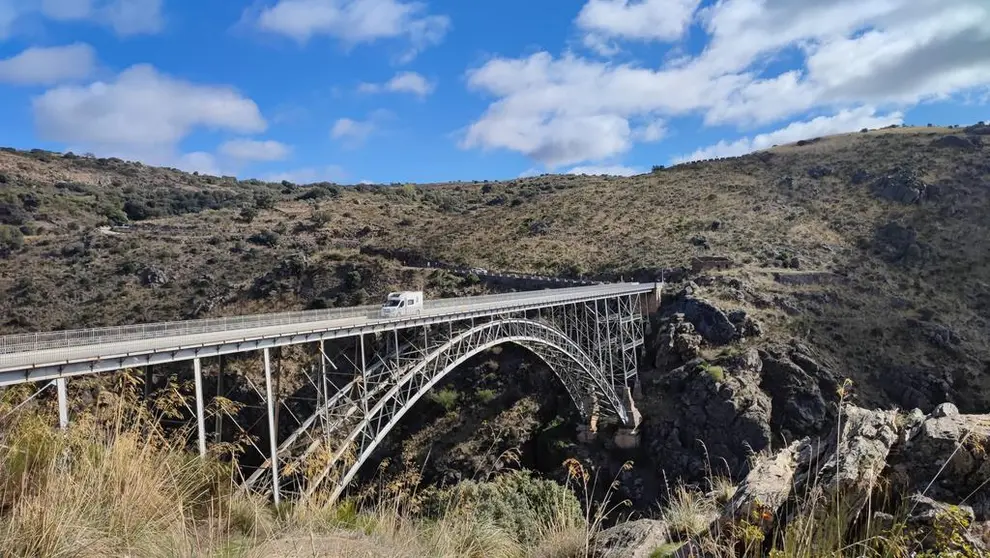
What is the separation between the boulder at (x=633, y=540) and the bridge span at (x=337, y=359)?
2643 mm

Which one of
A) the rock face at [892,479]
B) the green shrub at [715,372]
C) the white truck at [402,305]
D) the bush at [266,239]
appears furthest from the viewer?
the bush at [266,239]

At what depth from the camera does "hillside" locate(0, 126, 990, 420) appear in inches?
1505

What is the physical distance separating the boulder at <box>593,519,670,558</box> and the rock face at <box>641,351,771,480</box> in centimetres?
2423

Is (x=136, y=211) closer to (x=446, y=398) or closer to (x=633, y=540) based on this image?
(x=446, y=398)

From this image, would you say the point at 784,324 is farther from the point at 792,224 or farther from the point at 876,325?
the point at 792,224

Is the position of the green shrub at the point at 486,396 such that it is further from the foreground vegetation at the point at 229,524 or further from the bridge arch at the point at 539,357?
the foreground vegetation at the point at 229,524

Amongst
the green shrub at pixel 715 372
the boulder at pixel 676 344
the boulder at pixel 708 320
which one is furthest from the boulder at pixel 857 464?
the boulder at pixel 708 320

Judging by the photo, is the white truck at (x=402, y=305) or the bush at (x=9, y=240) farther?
the bush at (x=9, y=240)

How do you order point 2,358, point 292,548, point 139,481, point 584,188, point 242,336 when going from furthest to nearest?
point 584,188 < point 242,336 < point 2,358 < point 139,481 < point 292,548

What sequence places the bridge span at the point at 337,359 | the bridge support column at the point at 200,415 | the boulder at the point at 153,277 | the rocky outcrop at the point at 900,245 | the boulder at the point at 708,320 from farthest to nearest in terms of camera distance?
the rocky outcrop at the point at 900,245 → the boulder at the point at 153,277 → the boulder at the point at 708,320 → the bridge span at the point at 337,359 → the bridge support column at the point at 200,415

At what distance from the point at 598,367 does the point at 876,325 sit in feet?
66.5

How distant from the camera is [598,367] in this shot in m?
31.9

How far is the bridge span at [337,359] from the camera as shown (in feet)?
30.9

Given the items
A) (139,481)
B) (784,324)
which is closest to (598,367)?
(784,324)
